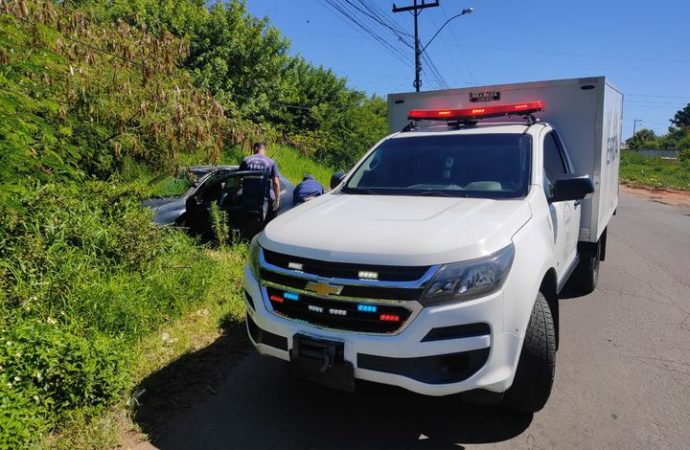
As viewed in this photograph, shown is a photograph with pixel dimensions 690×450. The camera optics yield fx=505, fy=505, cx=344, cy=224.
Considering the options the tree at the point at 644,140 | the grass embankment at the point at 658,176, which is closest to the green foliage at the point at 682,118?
the tree at the point at 644,140

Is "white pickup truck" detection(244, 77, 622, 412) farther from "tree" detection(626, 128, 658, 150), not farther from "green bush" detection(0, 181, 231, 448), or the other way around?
"tree" detection(626, 128, 658, 150)

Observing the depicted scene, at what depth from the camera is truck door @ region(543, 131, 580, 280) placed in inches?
151

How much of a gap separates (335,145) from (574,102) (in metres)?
18.6

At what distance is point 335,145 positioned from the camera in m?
23.3

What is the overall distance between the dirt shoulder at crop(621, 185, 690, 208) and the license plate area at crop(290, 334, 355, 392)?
18.9m

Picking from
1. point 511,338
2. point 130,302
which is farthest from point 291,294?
point 130,302

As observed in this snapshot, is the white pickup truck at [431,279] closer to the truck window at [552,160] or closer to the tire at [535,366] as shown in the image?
the tire at [535,366]

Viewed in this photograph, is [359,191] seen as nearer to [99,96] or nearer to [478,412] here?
[478,412]

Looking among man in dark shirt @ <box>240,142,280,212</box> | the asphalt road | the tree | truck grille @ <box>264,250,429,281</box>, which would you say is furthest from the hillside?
the tree

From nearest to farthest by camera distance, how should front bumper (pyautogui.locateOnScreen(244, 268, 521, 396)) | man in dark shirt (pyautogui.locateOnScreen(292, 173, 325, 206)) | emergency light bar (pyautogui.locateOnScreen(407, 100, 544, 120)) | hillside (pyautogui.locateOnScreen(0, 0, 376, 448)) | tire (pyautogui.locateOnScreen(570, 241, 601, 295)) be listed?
front bumper (pyautogui.locateOnScreen(244, 268, 521, 396)), hillside (pyautogui.locateOnScreen(0, 0, 376, 448)), emergency light bar (pyautogui.locateOnScreen(407, 100, 544, 120)), tire (pyautogui.locateOnScreen(570, 241, 601, 295)), man in dark shirt (pyautogui.locateOnScreen(292, 173, 325, 206))

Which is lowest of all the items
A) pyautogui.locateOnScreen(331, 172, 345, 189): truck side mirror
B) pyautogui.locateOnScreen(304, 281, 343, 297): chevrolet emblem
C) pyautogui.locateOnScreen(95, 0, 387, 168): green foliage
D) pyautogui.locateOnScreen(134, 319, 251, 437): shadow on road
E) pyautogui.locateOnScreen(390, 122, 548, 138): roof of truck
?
pyautogui.locateOnScreen(134, 319, 251, 437): shadow on road

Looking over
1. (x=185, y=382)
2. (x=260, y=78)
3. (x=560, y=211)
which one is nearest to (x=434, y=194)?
(x=560, y=211)

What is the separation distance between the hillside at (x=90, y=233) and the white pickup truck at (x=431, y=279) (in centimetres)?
118

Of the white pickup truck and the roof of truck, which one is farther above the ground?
the roof of truck
